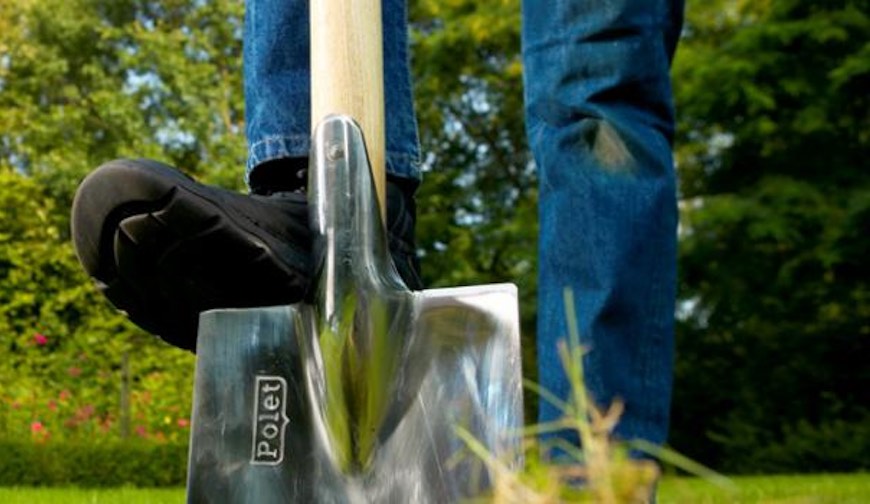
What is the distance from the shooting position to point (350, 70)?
1530mm

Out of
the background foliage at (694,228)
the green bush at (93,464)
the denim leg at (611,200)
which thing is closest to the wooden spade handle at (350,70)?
the denim leg at (611,200)

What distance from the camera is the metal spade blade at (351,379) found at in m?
1.33

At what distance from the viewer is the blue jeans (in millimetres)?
1592

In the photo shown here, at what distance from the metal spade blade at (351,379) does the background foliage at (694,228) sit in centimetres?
872

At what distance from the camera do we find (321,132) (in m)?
1.46

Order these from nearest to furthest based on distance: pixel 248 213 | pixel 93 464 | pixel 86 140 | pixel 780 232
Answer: pixel 248 213 < pixel 93 464 < pixel 780 232 < pixel 86 140

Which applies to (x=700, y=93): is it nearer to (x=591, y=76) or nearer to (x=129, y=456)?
(x=129, y=456)

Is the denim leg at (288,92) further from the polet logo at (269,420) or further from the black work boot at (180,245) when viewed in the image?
the polet logo at (269,420)

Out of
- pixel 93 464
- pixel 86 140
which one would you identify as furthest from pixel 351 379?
pixel 86 140

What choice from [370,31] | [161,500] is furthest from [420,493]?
[161,500]

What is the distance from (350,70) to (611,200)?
1.14ft

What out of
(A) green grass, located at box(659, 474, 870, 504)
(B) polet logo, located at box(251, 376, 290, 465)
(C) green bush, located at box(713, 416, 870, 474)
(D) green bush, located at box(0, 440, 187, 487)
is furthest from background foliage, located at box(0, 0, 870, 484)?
(B) polet logo, located at box(251, 376, 290, 465)

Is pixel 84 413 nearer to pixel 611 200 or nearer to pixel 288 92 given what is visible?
pixel 288 92

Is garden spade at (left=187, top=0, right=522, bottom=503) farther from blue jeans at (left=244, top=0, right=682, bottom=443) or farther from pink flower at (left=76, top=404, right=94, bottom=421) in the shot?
pink flower at (left=76, top=404, right=94, bottom=421)
